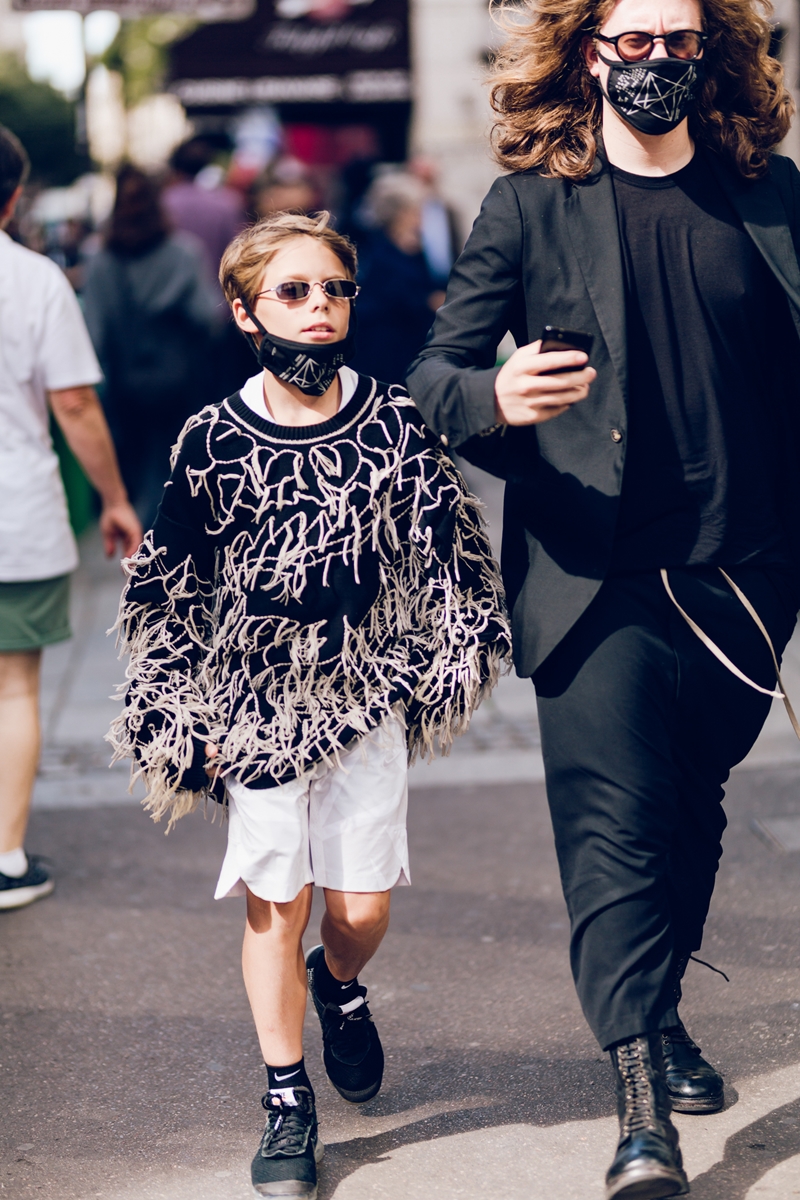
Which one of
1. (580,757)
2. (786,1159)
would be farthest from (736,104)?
(786,1159)

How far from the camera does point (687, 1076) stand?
3.17m

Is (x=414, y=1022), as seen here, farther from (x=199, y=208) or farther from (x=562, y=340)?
(x=199, y=208)

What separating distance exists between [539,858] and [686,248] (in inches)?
95.0

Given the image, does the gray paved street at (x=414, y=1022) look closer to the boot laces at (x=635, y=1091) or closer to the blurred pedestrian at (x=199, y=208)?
the boot laces at (x=635, y=1091)

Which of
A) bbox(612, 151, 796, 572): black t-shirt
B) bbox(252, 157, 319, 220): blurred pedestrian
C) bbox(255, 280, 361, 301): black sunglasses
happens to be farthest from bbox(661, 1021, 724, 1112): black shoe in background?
bbox(252, 157, 319, 220): blurred pedestrian

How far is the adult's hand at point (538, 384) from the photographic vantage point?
8.33ft

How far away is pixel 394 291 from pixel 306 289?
4976mm

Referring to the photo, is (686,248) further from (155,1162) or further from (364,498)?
(155,1162)

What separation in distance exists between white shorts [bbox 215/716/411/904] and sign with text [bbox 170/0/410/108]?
15.6m

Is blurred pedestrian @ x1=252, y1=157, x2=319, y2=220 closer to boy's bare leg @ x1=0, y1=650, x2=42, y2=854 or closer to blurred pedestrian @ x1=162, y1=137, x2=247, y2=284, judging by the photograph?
blurred pedestrian @ x1=162, y1=137, x2=247, y2=284

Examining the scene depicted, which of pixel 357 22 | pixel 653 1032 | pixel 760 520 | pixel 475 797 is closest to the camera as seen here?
pixel 653 1032

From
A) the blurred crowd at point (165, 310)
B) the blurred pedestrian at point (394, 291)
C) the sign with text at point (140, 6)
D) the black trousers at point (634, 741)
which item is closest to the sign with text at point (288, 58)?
the sign with text at point (140, 6)

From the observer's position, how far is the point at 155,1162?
3.07 meters

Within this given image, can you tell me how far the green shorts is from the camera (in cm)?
445
